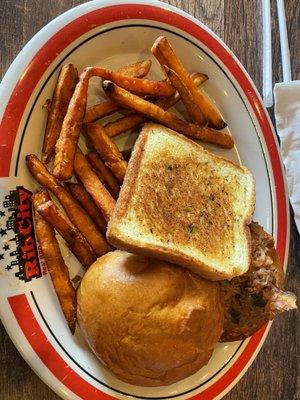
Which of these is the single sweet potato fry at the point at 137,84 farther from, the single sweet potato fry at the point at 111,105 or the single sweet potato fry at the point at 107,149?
the single sweet potato fry at the point at 107,149

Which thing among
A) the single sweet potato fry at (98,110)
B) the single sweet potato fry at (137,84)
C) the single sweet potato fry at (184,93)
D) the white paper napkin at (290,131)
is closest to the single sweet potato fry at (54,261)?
the single sweet potato fry at (98,110)

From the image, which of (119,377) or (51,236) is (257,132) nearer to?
(51,236)

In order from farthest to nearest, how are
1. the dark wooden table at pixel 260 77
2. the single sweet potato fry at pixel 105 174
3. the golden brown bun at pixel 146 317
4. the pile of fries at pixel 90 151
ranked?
1. the dark wooden table at pixel 260 77
2. the single sweet potato fry at pixel 105 174
3. the pile of fries at pixel 90 151
4. the golden brown bun at pixel 146 317

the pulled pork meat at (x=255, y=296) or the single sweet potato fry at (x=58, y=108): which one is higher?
the single sweet potato fry at (x=58, y=108)

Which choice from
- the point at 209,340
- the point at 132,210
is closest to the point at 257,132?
the point at 132,210

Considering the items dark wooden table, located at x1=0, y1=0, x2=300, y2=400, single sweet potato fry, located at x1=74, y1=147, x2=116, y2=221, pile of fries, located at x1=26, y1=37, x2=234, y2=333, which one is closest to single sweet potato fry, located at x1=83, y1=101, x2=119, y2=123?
pile of fries, located at x1=26, y1=37, x2=234, y2=333

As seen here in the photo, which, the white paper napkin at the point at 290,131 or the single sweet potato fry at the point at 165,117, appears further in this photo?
the white paper napkin at the point at 290,131
